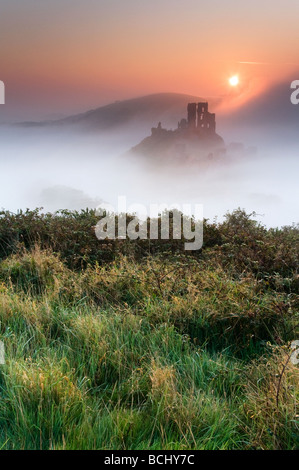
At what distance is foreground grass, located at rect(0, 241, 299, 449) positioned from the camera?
9.61 ft

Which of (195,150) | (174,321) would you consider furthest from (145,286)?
(195,150)

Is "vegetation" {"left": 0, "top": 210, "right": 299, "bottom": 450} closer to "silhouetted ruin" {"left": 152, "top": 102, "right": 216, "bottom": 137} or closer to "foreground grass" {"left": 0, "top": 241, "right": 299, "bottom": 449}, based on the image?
"foreground grass" {"left": 0, "top": 241, "right": 299, "bottom": 449}

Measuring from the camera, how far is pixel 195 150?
630 inches

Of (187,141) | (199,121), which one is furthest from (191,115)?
(187,141)

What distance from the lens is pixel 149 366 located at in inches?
147

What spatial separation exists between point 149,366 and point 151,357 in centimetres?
8

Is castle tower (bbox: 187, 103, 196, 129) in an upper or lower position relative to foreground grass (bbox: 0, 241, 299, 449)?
upper

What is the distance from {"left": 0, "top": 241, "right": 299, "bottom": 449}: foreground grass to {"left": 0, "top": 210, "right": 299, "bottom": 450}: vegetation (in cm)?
1

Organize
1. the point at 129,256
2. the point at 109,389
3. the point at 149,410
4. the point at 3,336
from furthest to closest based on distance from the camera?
the point at 129,256 < the point at 3,336 < the point at 109,389 < the point at 149,410

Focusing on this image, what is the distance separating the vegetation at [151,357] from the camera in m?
2.94

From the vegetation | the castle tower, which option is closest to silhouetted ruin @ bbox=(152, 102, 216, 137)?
the castle tower

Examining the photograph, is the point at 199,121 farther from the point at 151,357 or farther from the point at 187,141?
the point at 151,357

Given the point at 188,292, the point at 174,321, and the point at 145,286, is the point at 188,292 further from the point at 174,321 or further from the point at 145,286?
the point at 174,321
